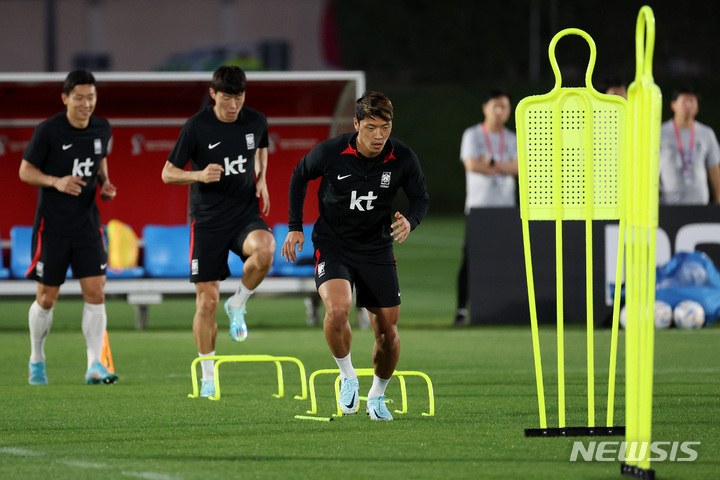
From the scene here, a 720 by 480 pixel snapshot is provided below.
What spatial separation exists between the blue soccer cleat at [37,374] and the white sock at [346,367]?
9.52 ft

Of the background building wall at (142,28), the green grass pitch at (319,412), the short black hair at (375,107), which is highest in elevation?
the background building wall at (142,28)

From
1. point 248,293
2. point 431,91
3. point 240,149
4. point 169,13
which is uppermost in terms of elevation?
point 169,13

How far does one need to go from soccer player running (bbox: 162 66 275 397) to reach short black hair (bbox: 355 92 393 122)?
184 cm

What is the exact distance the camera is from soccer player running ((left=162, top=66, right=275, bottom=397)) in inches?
342

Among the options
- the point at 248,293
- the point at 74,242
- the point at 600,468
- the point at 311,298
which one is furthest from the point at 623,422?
the point at 311,298

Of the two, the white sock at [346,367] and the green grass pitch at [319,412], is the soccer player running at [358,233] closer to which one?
the white sock at [346,367]

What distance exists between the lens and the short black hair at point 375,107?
6965 millimetres

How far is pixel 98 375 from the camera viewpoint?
9.34m

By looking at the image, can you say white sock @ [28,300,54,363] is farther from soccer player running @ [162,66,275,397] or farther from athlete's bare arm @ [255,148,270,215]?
athlete's bare arm @ [255,148,270,215]

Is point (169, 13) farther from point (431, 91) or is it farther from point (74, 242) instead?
point (74, 242)

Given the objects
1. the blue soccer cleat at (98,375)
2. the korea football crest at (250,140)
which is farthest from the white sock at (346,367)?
the blue soccer cleat at (98,375)

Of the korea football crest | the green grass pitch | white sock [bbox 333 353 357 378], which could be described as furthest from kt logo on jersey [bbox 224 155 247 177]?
white sock [bbox 333 353 357 378]

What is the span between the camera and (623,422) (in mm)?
7227

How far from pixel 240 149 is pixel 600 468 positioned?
4.00m
